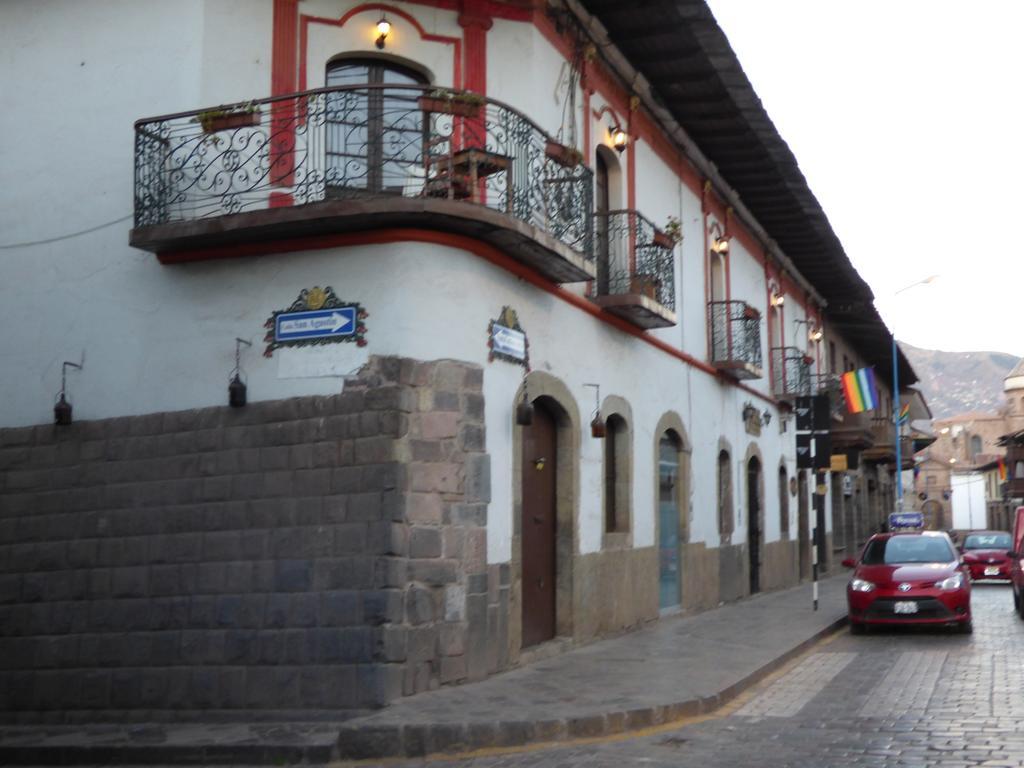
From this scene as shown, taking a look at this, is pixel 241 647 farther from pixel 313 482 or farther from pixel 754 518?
A: pixel 754 518

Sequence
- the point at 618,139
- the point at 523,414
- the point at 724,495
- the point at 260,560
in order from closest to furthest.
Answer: the point at 260,560 → the point at 523,414 → the point at 618,139 → the point at 724,495

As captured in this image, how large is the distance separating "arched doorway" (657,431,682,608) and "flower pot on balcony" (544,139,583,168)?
574 cm

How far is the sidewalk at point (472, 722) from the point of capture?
348 inches

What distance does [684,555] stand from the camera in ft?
59.9

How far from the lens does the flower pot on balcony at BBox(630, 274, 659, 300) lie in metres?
15.2

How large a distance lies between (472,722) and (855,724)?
10.3 feet

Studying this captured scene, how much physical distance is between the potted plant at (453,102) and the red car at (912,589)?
9331 mm

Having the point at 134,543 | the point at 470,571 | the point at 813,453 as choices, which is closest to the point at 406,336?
the point at 470,571

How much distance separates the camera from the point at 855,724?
938 cm

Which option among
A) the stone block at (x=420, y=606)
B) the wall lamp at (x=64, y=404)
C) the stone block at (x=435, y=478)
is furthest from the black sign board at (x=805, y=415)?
the wall lamp at (x=64, y=404)

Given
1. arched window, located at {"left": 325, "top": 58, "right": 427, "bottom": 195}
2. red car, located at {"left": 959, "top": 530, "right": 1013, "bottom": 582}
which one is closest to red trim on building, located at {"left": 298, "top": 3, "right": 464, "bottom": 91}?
arched window, located at {"left": 325, "top": 58, "right": 427, "bottom": 195}

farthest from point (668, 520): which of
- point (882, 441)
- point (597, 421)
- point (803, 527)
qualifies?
point (882, 441)

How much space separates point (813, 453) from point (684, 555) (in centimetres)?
276

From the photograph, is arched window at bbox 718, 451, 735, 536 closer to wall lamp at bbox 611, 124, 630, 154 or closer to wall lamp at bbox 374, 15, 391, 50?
wall lamp at bbox 611, 124, 630, 154
